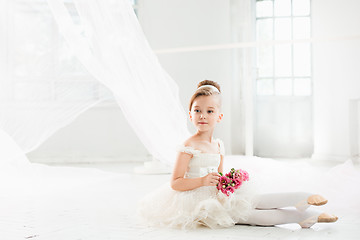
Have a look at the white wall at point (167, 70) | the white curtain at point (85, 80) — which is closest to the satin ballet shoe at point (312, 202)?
the white curtain at point (85, 80)

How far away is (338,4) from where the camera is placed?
4.91 meters

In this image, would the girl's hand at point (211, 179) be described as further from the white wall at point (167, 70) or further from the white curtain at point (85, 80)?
the white wall at point (167, 70)

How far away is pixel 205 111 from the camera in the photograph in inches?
76.7

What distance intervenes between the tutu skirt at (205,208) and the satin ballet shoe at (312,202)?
17cm

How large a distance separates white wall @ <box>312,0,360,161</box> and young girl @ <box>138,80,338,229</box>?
3199mm

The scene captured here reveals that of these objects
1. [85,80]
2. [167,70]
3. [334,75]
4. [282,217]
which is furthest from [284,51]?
[282,217]

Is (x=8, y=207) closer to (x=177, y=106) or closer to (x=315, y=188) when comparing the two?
(x=177, y=106)

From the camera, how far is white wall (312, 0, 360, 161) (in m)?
4.80

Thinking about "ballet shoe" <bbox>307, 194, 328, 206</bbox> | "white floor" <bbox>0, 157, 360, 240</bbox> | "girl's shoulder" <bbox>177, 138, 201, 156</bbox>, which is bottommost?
"white floor" <bbox>0, 157, 360, 240</bbox>

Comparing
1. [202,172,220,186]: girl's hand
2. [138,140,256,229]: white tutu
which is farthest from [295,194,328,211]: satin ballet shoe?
[202,172,220,186]: girl's hand

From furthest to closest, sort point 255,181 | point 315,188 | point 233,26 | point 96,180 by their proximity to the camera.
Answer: point 233,26 < point 96,180 < point 315,188 < point 255,181

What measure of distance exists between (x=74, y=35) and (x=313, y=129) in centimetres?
337

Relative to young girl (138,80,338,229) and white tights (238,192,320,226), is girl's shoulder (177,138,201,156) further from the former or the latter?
white tights (238,192,320,226)

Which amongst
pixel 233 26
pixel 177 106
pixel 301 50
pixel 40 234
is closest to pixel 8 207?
pixel 40 234
